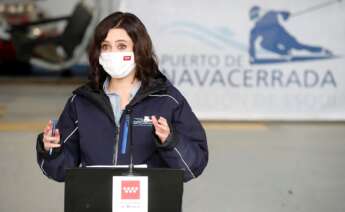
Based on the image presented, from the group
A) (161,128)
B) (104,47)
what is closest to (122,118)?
(161,128)

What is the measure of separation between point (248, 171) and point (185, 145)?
3278 mm

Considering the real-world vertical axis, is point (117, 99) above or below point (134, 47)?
below

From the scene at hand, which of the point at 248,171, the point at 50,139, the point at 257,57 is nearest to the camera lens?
the point at 50,139

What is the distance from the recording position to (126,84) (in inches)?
103

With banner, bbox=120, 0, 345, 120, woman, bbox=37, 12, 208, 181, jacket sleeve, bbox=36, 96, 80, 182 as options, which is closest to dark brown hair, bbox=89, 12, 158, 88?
woman, bbox=37, 12, 208, 181

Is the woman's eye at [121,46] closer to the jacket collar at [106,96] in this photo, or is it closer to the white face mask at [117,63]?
the white face mask at [117,63]

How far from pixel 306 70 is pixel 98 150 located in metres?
5.47

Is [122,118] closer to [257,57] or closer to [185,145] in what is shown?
[185,145]

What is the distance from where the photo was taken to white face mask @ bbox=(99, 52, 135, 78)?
8.15 ft

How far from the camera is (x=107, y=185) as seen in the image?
7.41 feet

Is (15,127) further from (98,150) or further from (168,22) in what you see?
(98,150)

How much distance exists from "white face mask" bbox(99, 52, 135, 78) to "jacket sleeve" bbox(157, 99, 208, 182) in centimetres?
27

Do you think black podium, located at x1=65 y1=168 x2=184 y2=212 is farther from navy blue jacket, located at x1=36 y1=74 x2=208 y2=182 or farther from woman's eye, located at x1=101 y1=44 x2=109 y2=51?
woman's eye, located at x1=101 y1=44 x2=109 y2=51

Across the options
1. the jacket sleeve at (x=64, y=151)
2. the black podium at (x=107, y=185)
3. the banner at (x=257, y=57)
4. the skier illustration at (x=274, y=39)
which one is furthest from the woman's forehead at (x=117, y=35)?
the skier illustration at (x=274, y=39)
